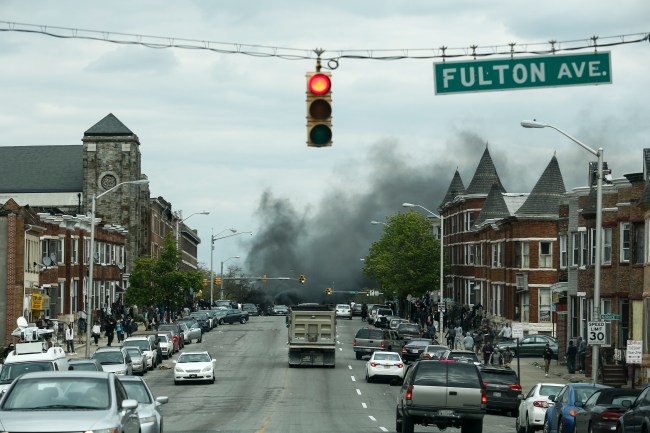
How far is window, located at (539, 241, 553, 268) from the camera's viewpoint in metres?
74.3

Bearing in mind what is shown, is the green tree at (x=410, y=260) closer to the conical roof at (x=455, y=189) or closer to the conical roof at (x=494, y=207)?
the conical roof at (x=455, y=189)

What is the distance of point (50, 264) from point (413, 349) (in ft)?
72.6

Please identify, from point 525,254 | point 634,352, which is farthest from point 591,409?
point 525,254

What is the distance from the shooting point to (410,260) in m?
101

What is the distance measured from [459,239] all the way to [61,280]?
38496 millimetres

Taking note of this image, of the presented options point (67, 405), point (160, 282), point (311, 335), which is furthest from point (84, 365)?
point (160, 282)

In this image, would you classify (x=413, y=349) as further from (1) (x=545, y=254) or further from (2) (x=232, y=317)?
(2) (x=232, y=317)

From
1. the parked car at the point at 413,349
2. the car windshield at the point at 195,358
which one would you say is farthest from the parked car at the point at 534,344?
the car windshield at the point at 195,358

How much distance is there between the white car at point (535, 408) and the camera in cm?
2902

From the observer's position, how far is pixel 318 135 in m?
16.5

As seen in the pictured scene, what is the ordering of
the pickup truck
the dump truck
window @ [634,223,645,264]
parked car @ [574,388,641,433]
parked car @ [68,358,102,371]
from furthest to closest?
the dump truck → window @ [634,223,645,264] → parked car @ [68,358,102,371] → the pickup truck → parked car @ [574,388,641,433]

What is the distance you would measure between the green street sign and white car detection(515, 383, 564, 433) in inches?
511

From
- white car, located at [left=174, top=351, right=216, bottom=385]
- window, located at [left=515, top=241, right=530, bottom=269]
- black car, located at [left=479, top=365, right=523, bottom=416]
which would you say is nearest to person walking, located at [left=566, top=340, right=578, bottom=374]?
black car, located at [left=479, top=365, right=523, bottom=416]

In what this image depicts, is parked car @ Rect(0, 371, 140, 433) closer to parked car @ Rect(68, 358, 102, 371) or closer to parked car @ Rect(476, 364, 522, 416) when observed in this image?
parked car @ Rect(68, 358, 102, 371)
